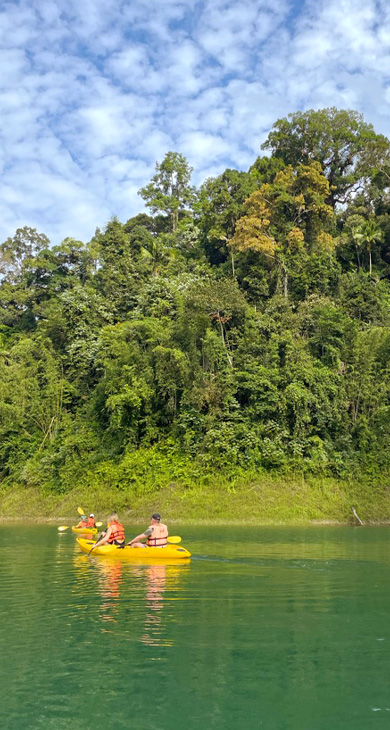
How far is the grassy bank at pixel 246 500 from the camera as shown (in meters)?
28.3

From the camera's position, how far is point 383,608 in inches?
418

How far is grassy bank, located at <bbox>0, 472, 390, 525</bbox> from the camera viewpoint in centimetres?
2831

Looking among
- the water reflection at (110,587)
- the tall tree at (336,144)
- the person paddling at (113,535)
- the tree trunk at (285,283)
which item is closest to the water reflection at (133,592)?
the water reflection at (110,587)

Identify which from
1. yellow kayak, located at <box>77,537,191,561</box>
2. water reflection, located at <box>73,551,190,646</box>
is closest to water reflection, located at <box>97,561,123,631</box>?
water reflection, located at <box>73,551,190,646</box>

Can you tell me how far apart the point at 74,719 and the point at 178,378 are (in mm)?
27105

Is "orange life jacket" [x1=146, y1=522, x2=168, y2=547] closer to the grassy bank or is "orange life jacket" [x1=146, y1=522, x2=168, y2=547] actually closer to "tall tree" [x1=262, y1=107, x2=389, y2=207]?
the grassy bank

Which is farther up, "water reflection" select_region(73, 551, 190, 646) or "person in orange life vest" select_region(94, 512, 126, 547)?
"person in orange life vest" select_region(94, 512, 126, 547)

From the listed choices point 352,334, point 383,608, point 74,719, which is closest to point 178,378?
point 352,334

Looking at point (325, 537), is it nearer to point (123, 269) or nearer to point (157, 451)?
point (157, 451)

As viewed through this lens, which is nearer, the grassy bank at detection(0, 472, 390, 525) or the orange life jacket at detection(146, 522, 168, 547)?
the orange life jacket at detection(146, 522, 168, 547)

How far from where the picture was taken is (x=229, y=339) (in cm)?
3450

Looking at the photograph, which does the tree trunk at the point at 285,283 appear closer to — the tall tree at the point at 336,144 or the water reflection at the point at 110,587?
the tall tree at the point at 336,144

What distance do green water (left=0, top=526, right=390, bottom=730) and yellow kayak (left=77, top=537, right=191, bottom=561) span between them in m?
0.29

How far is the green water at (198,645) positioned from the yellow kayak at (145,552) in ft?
0.97
